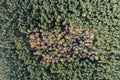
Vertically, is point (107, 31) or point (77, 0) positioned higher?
point (77, 0)

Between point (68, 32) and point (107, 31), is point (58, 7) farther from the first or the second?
point (107, 31)

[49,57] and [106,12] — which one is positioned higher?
[106,12]

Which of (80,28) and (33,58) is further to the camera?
(33,58)

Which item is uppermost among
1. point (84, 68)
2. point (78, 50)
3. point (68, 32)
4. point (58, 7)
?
point (58, 7)

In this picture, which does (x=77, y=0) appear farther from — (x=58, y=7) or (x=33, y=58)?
(x=33, y=58)

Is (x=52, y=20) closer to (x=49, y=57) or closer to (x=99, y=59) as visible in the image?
(x=49, y=57)

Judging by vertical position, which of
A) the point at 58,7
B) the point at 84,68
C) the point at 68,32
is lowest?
the point at 84,68

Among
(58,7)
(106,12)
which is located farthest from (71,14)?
(106,12)

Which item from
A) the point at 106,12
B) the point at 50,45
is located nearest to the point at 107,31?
the point at 106,12

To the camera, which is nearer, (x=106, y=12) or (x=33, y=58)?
(x=106, y=12)
